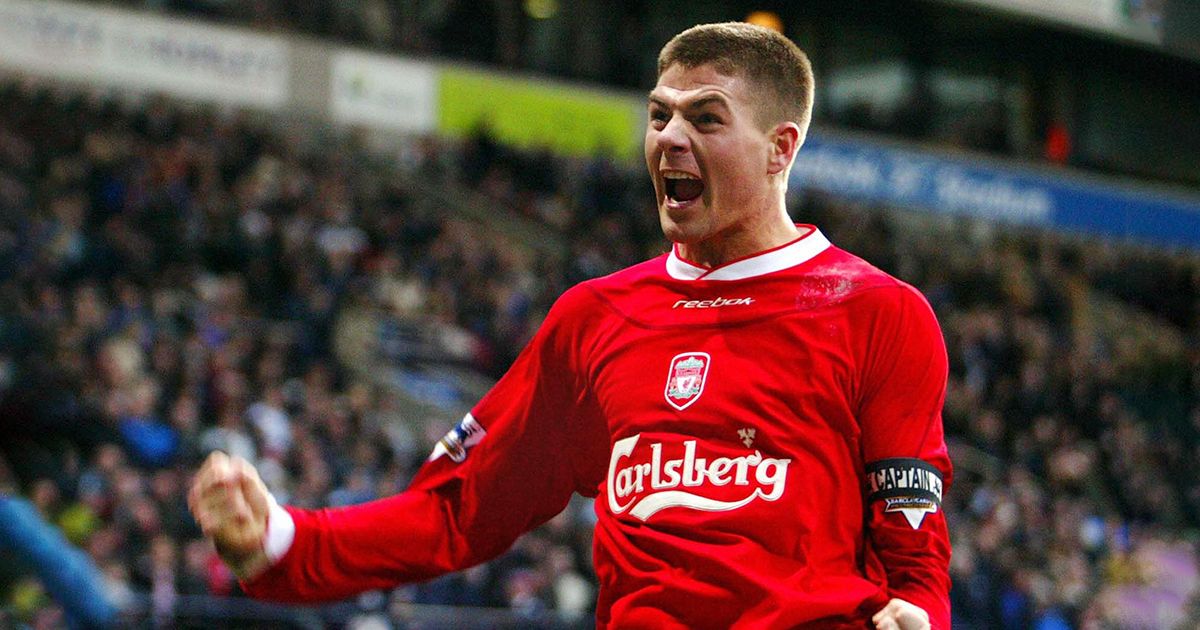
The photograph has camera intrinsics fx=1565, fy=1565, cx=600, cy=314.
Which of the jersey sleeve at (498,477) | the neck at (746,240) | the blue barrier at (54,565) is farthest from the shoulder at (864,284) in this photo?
the blue barrier at (54,565)

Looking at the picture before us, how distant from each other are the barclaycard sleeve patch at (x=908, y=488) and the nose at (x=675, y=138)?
76cm

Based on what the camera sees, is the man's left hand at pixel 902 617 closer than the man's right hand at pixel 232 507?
Yes

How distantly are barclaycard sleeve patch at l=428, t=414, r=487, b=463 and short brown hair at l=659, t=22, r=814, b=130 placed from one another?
3.02ft

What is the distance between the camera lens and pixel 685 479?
3141 mm

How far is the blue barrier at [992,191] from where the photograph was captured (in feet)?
85.0

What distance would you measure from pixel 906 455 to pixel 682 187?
0.73 m

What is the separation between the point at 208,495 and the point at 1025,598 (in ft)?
44.8

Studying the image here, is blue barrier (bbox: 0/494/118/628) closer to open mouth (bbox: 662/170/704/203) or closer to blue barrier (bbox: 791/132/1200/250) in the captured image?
open mouth (bbox: 662/170/704/203)

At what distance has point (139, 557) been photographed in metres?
10.2

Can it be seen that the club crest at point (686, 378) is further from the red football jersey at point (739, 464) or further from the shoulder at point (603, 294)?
the shoulder at point (603, 294)

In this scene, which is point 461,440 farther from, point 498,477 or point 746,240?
point 746,240

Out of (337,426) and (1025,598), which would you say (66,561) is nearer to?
(337,426)

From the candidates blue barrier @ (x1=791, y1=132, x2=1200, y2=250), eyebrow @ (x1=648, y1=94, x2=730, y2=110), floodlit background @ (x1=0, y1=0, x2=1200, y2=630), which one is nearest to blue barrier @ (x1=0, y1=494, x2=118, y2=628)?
floodlit background @ (x1=0, y1=0, x2=1200, y2=630)

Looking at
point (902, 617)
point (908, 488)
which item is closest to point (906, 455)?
point (908, 488)
